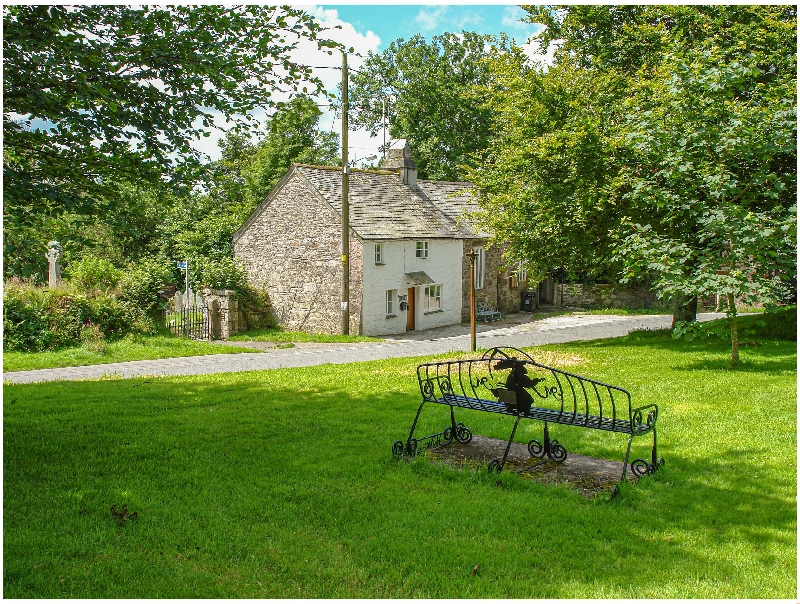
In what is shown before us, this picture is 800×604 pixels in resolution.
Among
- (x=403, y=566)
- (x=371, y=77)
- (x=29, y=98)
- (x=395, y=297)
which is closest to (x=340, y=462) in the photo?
(x=403, y=566)

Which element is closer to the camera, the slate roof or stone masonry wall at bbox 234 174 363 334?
stone masonry wall at bbox 234 174 363 334

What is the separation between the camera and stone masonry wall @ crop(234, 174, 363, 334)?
89.7 feet

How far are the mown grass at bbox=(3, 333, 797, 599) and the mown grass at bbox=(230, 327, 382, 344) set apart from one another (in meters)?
13.4

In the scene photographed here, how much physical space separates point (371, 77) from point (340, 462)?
45280mm

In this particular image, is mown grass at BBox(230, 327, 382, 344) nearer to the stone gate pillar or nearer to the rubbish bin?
the stone gate pillar

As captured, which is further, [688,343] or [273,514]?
[688,343]

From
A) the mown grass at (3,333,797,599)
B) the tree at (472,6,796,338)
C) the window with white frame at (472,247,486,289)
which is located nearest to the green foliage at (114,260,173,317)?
the tree at (472,6,796,338)

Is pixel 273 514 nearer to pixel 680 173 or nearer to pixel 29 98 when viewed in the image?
pixel 29 98

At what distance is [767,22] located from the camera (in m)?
19.1

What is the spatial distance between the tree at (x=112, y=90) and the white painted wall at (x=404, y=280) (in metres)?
17.0

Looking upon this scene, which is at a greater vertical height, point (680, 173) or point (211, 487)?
point (680, 173)

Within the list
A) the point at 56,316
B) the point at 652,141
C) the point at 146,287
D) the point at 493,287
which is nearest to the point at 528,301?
the point at 493,287

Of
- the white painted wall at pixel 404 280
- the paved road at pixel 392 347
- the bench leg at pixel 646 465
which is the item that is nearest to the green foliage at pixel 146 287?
the paved road at pixel 392 347

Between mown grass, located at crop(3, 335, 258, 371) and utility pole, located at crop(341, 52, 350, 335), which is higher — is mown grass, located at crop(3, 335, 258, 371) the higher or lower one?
the lower one
